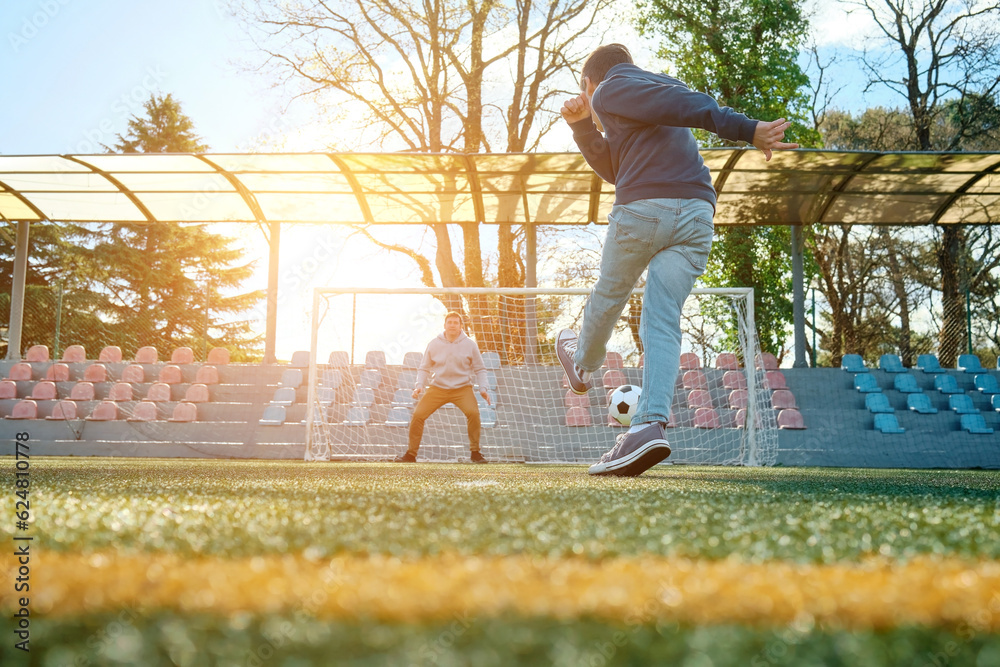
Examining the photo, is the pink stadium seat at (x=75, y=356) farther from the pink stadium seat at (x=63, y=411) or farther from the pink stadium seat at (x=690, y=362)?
the pink stadium seat at (x=690, y=362)

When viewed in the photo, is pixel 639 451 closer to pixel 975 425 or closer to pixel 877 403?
pixel 877 403

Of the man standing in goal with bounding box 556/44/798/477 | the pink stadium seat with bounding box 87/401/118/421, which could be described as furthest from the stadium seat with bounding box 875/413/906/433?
the pink stadium seat with bounding box 87/401/118/421

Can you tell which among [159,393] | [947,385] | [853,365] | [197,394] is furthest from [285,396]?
[947,385]

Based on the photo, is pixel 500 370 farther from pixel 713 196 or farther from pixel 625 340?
pixel 713 196

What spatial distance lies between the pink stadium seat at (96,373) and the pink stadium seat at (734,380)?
34.5 feet

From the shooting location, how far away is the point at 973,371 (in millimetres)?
13414

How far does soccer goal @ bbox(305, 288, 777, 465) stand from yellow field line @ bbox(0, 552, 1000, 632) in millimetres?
8077

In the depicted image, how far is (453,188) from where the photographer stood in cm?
1246

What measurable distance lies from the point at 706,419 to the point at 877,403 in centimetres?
305

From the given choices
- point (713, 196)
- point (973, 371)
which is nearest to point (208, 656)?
point (713, 196)

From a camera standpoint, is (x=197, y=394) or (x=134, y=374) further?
(x=134, y=374)

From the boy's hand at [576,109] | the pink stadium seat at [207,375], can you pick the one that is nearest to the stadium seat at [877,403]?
the boy's hand at [576,109]

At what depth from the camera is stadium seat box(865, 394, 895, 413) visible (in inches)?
464

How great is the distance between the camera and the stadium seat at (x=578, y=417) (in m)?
11.2
